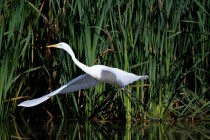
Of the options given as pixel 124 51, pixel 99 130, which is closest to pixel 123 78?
pixel 99 130

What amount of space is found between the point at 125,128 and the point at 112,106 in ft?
1.86

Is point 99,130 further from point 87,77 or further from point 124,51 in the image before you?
point 124,51

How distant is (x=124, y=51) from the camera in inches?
328

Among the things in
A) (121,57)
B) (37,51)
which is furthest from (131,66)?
(37,51)

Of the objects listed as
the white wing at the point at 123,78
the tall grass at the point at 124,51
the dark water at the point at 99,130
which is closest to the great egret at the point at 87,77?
the white wing at the point at 123,78

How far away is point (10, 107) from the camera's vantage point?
8625mm

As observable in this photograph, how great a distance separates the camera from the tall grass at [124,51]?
27.4ft

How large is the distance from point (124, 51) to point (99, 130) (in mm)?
961

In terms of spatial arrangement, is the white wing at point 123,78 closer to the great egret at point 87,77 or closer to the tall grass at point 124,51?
the great egret at point 87,77

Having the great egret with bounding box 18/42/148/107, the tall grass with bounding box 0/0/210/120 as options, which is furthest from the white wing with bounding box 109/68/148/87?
the tall grass with bounding box 0/0/210/120

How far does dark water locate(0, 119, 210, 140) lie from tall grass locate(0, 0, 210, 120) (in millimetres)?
176

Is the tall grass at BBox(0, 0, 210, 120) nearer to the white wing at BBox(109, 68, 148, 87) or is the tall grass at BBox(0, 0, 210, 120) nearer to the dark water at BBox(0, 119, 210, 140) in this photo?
the dark water at BBox(0, 119, 210, 140)

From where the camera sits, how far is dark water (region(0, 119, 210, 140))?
7543mm

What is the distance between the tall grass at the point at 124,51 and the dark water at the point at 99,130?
0.18 metres
